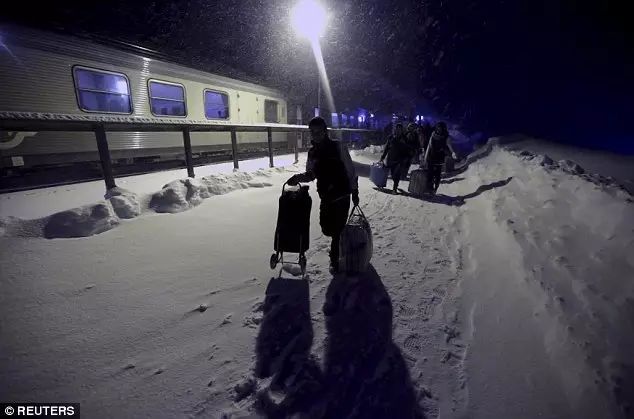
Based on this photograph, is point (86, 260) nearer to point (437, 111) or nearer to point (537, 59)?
point (437, 111)

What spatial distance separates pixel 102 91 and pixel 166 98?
2.11m

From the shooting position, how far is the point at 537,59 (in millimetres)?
85312

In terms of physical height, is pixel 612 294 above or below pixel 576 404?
above

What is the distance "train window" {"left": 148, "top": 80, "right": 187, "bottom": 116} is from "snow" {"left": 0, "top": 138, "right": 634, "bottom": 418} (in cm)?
631

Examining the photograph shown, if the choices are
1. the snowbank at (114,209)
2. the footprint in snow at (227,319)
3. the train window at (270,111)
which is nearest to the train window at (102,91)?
the snowbank at (114,209)

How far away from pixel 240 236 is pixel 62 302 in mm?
2196

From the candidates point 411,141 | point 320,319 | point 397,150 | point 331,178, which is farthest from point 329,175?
point 411,141

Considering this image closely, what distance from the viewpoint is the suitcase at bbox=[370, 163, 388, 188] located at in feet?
27.2

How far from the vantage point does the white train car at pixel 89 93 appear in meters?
7.14

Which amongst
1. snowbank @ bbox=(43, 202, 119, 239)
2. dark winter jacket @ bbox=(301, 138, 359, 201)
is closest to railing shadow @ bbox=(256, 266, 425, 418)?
dark winter jacket @ bbox=(301, 138, 359, 201)

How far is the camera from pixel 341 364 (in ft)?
7.22

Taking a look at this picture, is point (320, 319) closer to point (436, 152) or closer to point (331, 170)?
point (331, 170)

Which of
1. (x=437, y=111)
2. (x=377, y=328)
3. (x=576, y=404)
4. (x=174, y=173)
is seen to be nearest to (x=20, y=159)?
(x=174, y=173)

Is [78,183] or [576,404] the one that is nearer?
[576,404]
